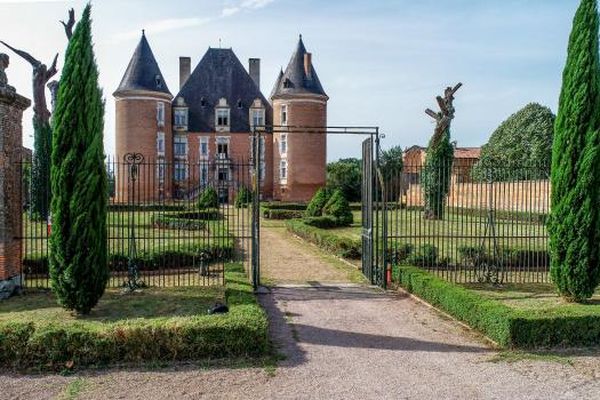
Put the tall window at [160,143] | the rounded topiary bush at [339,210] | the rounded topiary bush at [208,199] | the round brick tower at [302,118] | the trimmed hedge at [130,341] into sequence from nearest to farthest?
the trimmed hedge at [130,341] < the rounded topiary bush at [208,199] < the rounded topiary bush at [339,210] < the round brick tower at [302,118] < the tall window at [160,143]

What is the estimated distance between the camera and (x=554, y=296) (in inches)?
428

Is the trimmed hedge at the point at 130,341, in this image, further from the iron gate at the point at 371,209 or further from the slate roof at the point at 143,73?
the slate roof at the point at 143,73

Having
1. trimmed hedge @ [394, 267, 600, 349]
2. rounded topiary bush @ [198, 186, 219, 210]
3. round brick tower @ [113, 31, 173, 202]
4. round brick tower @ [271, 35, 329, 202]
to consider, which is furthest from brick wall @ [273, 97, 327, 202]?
trimmed hedge @ [394, 267, 600, 349]

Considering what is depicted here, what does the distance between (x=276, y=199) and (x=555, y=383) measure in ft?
133

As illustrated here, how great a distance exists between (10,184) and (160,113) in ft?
120

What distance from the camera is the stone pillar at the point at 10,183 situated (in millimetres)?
10250

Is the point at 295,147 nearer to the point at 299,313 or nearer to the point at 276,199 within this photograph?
the point at 276,199

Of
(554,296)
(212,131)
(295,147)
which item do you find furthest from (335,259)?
(212,131)

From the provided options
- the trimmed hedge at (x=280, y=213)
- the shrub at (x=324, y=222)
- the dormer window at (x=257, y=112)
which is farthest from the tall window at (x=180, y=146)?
the shrub at (x=324, y=222)

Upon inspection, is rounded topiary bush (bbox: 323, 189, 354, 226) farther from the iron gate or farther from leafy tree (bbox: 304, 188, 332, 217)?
the iron gate

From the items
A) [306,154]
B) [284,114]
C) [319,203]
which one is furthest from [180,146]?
[319,203]

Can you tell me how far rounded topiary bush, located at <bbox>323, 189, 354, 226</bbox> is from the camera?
84.8ft

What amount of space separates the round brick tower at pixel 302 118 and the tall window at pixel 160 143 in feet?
30.4

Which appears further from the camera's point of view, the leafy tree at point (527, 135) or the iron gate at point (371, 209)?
the leafy tree at point (527, 135)
